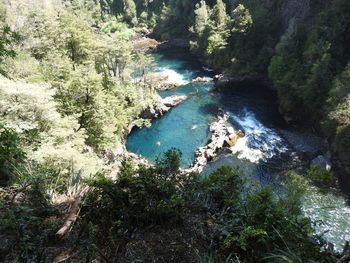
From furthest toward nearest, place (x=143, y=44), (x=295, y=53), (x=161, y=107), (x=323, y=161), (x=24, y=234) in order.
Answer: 1. (x=143, y=44)
2. (x=161, y=107)
3. (x=295, y=53)
4. (x=323, y=161)
5. (x=24, y=234)

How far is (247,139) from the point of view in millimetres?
23078

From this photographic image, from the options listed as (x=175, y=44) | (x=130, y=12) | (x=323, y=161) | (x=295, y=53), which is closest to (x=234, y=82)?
(x=295, y=53)

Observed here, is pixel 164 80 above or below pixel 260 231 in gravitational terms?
below

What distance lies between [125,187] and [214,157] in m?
15.9

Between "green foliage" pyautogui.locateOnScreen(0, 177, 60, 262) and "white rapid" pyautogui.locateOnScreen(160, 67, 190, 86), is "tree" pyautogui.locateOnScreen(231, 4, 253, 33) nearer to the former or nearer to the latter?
"white rapid" pyautogui.locateOnScreen(160, 67, 190, 86)

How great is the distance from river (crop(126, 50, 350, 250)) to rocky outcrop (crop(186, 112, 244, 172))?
54cm

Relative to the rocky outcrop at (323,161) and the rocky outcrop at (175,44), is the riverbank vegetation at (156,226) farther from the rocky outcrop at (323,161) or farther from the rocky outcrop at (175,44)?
the rocky outcrop at (175,44)

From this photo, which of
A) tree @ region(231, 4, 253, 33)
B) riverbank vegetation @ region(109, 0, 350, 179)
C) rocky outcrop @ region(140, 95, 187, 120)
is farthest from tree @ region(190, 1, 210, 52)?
rocky outcrop @ region(140, 95, 187, 120)

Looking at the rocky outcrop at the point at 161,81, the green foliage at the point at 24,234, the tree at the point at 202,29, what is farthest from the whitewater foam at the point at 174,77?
the green foliage at the point at 24,234

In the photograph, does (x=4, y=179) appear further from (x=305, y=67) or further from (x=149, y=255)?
(x=305, y=67)

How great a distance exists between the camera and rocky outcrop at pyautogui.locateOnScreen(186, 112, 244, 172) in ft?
65.8

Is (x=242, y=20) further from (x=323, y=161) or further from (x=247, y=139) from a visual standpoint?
(x=323, y=161)

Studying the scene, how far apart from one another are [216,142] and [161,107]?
376 inches

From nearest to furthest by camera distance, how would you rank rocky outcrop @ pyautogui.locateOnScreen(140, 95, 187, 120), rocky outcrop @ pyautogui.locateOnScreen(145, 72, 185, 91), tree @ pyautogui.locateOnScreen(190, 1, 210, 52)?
rocky outcrop @ pyautogui.locateOnScreen(140, 95, 187, 120)
rocky outcrop @ pyautogui.locateOnScreen(145, 72, 185, 91)
tree @ pyautogui.locateOnScreen(190, 1, 210, 52)
